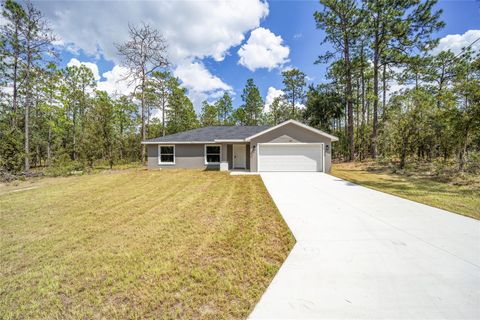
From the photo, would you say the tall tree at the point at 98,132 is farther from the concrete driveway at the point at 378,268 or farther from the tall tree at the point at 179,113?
the concrete driveway at the point at 378,268

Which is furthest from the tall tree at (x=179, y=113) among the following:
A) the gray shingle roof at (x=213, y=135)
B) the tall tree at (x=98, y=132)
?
the gray shingle roof at (x=213, y=135)

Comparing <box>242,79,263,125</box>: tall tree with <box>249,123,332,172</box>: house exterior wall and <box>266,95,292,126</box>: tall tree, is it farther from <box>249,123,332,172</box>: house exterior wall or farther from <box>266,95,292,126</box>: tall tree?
<box>249,123,332,172</box>: house exterior wall

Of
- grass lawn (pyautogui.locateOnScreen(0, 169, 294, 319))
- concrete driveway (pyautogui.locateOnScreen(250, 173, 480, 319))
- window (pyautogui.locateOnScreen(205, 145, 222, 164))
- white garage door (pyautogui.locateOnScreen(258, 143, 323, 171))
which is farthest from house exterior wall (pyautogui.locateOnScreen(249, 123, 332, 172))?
concrete driveway (pyautogui.locateOnScreen(250, 173, 480, 319))

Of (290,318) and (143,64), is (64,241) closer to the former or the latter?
(290,318)

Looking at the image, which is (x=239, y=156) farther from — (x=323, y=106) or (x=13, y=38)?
(x=13, y=38)

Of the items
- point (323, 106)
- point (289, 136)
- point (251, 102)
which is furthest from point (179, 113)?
point (289, 136)

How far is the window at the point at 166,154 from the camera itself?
1477cm

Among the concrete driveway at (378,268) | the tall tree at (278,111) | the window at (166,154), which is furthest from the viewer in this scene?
the tall tree at (278,111)

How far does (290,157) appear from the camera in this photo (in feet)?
42.0

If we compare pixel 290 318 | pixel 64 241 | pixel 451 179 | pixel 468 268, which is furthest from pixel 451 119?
pixel 64 241

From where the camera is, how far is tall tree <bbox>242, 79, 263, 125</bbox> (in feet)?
110

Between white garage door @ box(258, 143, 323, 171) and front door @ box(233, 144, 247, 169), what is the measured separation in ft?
7.98

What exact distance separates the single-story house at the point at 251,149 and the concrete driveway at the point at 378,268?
25.9ft

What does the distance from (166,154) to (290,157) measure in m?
9.54
